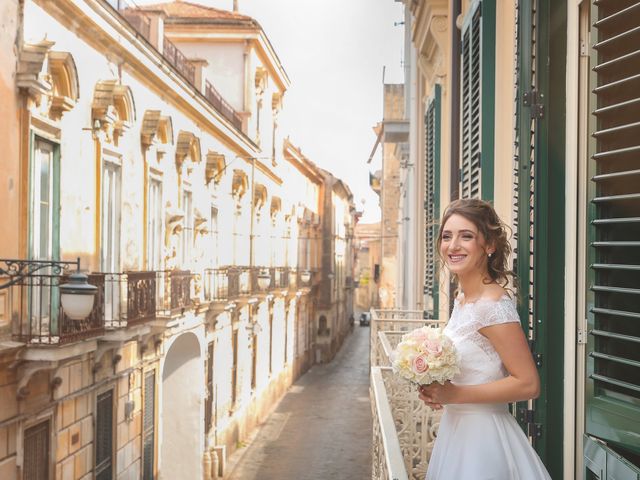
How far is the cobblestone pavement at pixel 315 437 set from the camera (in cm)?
1844

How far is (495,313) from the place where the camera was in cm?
296

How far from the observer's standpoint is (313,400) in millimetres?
27719

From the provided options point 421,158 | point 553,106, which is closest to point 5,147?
point 553,106

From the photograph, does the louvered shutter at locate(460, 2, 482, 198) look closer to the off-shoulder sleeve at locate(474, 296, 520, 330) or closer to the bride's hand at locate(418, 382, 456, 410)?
the off-shoulder sleeve at locate(474, 296, 520, 330)

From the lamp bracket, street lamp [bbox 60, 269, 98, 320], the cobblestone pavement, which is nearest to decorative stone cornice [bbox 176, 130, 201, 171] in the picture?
the lamp bracket

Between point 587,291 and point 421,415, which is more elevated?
point 587,291

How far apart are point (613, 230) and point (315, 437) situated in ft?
64.3

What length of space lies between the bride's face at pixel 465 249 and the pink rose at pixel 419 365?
17.2 inches

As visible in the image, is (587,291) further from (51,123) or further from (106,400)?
(106,400)

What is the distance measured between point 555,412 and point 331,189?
39963mm

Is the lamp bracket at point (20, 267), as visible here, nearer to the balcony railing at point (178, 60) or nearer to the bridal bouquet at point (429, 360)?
the bridal bouquet at point (429, 360)

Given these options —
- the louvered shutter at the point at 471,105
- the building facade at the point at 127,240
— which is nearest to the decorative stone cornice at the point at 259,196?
the building facade at the point at 127,240

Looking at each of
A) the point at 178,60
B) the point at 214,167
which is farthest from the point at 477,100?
the point at 214,167

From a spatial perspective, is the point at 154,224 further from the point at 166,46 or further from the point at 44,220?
the point at 44,220
